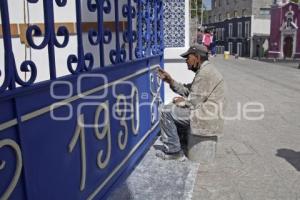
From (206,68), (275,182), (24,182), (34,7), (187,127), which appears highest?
(34,7)

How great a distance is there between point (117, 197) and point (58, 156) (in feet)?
4.86

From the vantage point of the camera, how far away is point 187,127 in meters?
4.70

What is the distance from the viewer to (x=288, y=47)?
30859 mm

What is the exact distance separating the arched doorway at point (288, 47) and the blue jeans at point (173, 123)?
28541 mm

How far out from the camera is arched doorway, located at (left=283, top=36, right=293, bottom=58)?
30719mm

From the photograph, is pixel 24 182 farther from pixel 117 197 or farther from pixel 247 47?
pixel 247 47

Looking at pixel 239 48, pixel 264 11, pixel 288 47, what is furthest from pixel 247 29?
pixel 288 47

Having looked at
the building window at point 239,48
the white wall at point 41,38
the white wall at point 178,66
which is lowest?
the building window at point 239,48

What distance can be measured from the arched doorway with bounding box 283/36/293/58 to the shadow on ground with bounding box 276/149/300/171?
27.7 meters

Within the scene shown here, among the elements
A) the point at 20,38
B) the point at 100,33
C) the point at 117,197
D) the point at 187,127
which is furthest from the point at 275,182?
the point at 20,38

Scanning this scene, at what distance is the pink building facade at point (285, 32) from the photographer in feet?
99.7

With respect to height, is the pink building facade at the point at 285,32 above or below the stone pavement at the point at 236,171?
above

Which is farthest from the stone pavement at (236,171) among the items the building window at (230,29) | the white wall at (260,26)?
the building window at (230,29)

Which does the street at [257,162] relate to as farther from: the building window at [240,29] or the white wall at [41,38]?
the building window at [240,29]
